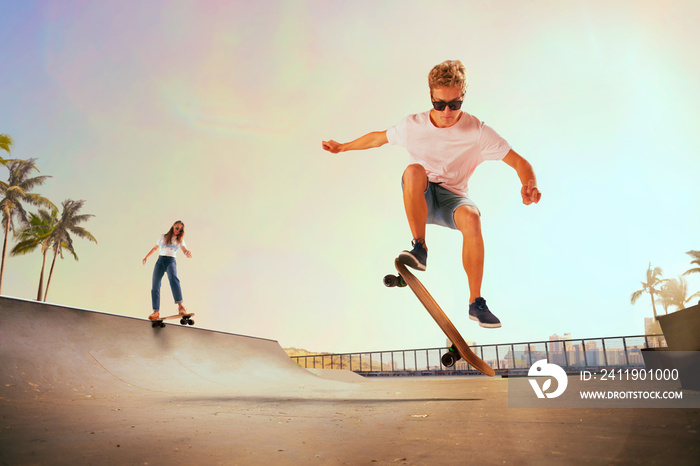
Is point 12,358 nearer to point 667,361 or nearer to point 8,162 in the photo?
point 667,361

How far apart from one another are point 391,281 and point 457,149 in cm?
172

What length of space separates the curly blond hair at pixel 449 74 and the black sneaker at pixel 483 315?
7.82 ft

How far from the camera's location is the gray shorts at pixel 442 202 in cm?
476

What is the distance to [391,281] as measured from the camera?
4.79 metres

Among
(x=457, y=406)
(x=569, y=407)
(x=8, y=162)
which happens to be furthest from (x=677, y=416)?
(x=8, y=162)

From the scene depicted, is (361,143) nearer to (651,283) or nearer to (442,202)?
(442,202)

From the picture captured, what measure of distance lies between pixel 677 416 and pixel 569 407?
98 centimetres

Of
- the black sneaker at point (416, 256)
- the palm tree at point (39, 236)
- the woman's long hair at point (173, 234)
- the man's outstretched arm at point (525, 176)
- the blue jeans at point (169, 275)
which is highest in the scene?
the palm tree at point (39, 236)

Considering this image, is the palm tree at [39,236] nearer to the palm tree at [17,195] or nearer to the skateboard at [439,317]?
the palm tree at [17,195]

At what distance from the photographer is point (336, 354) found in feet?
74.4

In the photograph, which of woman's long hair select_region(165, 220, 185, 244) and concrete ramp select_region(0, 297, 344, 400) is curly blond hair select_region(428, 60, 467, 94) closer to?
concrete ramp select_region(0, 297, 344, 400)

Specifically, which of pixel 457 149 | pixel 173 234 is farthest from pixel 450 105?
pixel 173 234

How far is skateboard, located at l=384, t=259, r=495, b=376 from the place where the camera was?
4.75m
